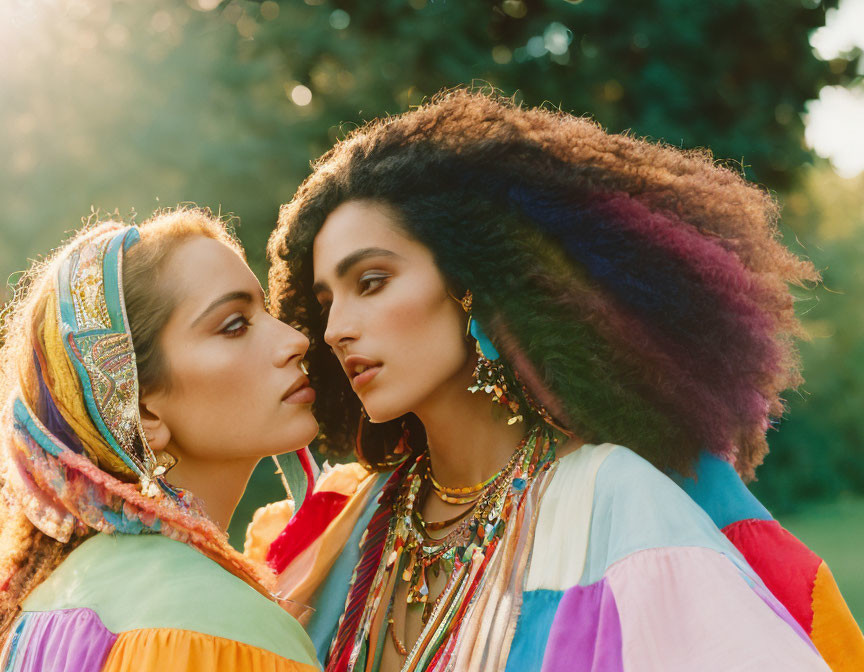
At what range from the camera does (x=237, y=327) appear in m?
2.67

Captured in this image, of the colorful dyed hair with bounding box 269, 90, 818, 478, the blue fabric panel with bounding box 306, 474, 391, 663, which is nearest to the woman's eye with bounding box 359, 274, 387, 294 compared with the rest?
the colorful dyed hair with bounding box 269, 90, 818, 478

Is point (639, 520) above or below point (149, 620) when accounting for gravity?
above

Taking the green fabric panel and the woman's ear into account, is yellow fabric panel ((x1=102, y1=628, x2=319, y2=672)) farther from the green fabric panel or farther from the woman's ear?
the woman's ear

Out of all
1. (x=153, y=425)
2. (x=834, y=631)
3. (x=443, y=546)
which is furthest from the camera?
(x=443, y=546)

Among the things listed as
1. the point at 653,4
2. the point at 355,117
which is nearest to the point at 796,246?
the point at 653,4

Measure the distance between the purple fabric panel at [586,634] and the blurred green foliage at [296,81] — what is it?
484cm

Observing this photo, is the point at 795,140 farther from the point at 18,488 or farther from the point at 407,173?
the point at 18,488

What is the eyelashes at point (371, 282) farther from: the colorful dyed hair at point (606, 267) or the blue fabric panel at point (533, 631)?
the blue fabric panel at point (533, 631)

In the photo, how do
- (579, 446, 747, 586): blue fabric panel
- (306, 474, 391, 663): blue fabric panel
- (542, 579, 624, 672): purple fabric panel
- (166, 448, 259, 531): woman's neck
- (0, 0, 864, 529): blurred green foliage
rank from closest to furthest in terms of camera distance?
(542, 579, 624, 672): purple fabric panel → (579, 446, 747, 586): blue fabric panel → (166, 448, 259, 531): woman's neck → (306, 474, 391, 663): blue fabric panel → (0, 0, 864, 529): blurred green foliage

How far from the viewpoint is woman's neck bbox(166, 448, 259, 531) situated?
267cm

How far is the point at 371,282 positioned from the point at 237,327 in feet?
1.38

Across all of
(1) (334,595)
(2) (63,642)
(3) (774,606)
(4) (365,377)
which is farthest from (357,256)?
(3) (774,606)

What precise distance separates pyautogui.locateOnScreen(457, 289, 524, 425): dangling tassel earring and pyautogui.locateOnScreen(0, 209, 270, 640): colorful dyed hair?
2.72 feet

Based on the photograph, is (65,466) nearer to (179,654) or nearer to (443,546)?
(179,654)
